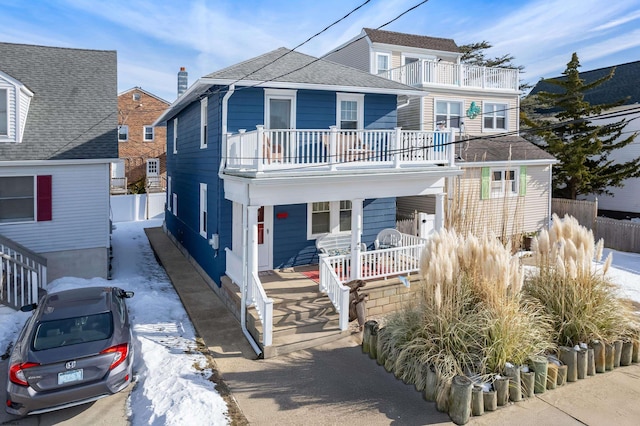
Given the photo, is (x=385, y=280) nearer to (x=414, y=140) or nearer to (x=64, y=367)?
(x=414, y=140)

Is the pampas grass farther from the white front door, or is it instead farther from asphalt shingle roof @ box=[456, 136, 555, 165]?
asphalt shingle roof @ box=[456, 136, 555, 165]

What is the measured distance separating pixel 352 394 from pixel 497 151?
614 inches

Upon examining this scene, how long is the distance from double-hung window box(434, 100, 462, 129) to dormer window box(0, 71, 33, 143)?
16.3m

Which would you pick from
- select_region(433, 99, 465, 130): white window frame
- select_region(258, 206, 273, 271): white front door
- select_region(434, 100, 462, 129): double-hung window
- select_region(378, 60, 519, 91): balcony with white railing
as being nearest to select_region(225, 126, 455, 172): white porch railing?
select_region(258, 206, 273, 271): white front door

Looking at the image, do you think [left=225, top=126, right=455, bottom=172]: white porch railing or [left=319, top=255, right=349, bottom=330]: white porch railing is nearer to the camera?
[left=319, top=255, right=349, bottom=330]: white porch railing

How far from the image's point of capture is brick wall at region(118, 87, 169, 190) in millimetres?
34344

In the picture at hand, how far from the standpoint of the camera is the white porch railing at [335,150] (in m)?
9.76

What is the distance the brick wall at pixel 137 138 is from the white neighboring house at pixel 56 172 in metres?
21.2

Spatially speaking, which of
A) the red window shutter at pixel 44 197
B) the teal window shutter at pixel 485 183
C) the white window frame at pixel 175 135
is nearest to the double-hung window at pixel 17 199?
the red window shutter at pixel 44 197

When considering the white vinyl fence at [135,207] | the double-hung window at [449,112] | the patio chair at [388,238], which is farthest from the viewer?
the white vinyl fence at [135,207]

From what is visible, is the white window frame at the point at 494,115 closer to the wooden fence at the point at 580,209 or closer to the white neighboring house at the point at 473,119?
the white neighboring house at the point at 473,119

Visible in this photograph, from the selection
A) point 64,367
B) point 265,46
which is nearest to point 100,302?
point 64,367

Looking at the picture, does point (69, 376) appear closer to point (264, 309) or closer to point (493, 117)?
point (264, 309)

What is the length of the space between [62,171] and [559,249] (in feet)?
42.3
